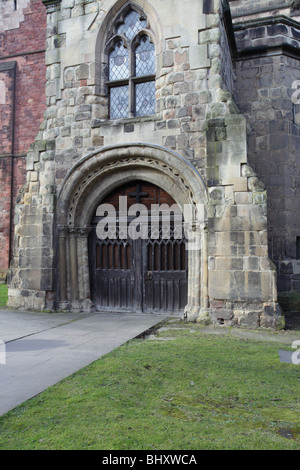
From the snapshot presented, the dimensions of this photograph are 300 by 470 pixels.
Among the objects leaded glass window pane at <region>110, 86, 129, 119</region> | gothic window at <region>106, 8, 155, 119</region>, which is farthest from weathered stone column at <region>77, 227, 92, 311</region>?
gothic window at <region>106, 8, 155, 119</region>

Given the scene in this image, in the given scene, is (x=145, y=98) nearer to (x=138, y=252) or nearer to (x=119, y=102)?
(x=119, y=102)

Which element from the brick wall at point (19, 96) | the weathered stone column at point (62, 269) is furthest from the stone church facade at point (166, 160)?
the brick wall at point (19, 96)

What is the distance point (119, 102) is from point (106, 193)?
185cm

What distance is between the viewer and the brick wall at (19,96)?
1495 cm

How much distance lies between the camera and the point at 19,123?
15.3 meters

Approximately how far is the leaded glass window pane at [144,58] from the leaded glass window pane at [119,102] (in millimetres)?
425

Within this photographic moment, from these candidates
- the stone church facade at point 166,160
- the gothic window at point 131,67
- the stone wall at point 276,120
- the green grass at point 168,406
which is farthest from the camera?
the stone wall at point 276,120

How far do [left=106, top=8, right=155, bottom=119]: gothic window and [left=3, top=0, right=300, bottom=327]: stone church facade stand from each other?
0.07ft

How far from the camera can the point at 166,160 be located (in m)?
6.93

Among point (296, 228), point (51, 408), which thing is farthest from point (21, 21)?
point (51, 408)

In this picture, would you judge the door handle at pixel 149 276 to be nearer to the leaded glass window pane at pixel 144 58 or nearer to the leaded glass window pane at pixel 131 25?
the leaded glass window pane at pixel 144 58

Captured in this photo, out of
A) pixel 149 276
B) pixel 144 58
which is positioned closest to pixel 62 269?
pixel 149 276

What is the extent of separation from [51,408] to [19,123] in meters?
14.1
